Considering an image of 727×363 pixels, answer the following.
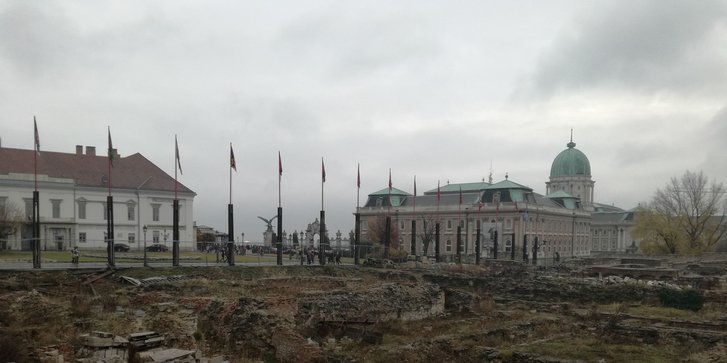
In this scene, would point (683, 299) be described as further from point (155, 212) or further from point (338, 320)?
point (155, 212)

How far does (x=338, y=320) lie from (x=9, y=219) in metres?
36.4

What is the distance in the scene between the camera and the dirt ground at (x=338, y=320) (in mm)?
15508

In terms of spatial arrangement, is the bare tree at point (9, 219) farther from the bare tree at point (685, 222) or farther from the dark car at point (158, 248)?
the bare tree at point (685, 222)

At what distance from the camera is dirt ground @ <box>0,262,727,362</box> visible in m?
15.5

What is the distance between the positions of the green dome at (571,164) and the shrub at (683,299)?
3889 inches

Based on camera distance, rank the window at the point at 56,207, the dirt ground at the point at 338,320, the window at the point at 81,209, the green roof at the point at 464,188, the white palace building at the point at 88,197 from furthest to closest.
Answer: the green roof at the point at 464,188 < the window at the point at 81,209 < the window at the point at 56,207 < the white palace building at the point at 88,197 < the dirt ground at the point at 338,320

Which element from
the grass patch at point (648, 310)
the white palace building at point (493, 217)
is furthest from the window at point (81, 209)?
the grass patch at point (648, 310)

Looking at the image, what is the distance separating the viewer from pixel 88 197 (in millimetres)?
56125

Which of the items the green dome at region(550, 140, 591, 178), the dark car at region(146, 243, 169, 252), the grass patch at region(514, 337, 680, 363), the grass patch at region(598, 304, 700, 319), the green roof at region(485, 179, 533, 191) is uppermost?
the green dome at region(550, 140, 591, 178)

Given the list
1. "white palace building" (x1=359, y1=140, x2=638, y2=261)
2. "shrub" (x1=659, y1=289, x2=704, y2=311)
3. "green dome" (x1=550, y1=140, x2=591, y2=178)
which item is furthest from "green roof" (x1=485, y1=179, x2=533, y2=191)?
"shrub" (x1=659, y1=289, x2=704, y2=311)

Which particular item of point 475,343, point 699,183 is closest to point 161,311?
point 475,343

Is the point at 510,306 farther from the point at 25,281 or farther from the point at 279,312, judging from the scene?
the point at 25,281

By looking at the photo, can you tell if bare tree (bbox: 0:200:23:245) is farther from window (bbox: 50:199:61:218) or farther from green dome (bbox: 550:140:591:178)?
green dome (bbox: 550:140:591:178)

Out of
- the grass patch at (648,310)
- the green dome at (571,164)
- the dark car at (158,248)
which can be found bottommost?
the dark car at (158,248)
